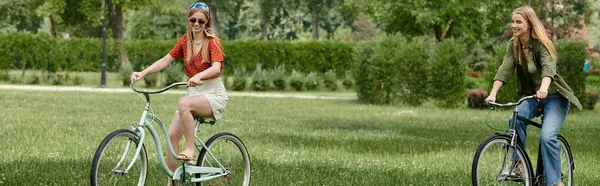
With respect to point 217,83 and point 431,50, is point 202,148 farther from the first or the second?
point 431,50

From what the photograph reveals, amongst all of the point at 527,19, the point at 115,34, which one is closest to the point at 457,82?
the point at 527,19

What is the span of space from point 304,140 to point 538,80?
21.9ft

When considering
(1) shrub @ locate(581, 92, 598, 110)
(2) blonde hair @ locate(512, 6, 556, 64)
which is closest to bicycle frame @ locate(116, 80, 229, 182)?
(2) blonde hair @ locate(512, 6, 556, 64)

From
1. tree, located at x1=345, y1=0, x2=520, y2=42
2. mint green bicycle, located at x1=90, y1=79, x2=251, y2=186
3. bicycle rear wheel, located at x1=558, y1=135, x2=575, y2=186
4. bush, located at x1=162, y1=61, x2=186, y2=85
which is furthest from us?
tree, located at x1=345, y1=0, x2=520, y2=42

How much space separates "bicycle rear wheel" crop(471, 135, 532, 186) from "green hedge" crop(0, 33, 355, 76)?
106 ft

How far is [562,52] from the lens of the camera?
83.1ft

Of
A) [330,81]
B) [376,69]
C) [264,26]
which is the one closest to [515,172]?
[376,69]

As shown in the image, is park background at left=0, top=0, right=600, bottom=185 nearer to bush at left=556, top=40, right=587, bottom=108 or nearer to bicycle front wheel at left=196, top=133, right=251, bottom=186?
bush at left=556, top=40, right=587, bottom=108

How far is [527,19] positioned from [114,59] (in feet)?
109

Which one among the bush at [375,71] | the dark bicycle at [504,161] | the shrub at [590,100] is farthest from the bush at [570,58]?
the dark bicycle at [504,161]

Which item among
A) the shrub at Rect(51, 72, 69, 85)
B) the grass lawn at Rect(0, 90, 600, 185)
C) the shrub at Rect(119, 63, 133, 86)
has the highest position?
the grass lawn at Rect(0, 90, 600, 185)

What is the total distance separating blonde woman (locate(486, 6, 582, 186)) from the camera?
24.3 ft

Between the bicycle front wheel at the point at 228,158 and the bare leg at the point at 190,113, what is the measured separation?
8.3 inches

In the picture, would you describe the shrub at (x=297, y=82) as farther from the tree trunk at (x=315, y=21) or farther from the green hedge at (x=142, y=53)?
the tree trunk at (x=315, y=21)
